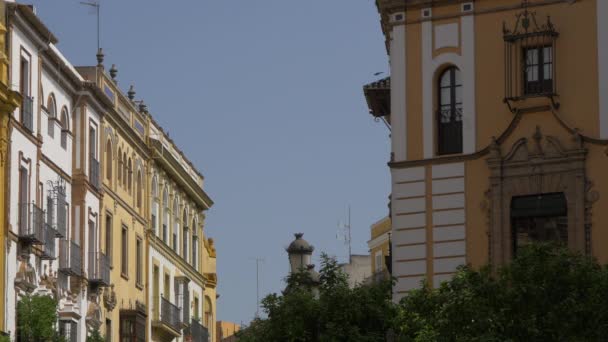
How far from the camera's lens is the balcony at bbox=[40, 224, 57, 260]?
54781mm

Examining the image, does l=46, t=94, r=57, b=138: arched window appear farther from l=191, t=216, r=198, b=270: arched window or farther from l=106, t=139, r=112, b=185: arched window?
l=191, t=216, r=198, b=270: arched window

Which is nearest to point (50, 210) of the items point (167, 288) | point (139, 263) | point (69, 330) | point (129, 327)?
point (69, 330)

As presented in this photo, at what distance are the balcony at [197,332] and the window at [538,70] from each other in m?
33.0

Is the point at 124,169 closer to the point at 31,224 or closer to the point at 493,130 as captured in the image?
the point at 31,224

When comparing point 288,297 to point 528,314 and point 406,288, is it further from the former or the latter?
point 528,314

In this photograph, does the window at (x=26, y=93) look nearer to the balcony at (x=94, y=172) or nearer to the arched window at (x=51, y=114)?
the arched window at (x=51, y=114)

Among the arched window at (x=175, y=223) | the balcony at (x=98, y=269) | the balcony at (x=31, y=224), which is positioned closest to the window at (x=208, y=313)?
the arched window at (x=175, y=223)

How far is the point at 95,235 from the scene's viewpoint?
6075 cm

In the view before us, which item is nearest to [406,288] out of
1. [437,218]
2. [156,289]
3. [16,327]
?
[437,218]

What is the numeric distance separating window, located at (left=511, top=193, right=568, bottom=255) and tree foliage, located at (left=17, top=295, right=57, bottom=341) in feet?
48.7

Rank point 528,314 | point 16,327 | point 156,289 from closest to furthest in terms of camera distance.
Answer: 1. point 528,314
2. point 16,327
3. point 156,289

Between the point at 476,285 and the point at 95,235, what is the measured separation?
89.8 ft

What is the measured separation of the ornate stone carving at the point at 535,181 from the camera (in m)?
41.6

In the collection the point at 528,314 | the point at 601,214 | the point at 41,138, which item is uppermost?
the point at 41,138
